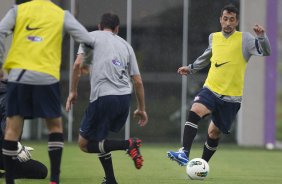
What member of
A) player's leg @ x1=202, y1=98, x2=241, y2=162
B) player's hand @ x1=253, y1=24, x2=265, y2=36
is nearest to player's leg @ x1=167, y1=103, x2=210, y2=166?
player's leg @ x1=202, y1=98, x2=241, y2=162

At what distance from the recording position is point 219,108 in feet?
31.4

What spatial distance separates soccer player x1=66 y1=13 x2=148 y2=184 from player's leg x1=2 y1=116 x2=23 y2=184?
96 centimetres

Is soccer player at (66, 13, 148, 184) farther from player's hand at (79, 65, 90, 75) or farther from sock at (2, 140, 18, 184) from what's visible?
sock at (2, 140, 18, 184)

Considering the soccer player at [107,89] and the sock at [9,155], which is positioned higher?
the soccer player at [107,89]

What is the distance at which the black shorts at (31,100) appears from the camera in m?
7.22

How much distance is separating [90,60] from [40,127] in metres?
10.5

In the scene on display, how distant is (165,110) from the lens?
18.3 meters

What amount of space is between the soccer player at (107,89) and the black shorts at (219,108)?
4.66 ft

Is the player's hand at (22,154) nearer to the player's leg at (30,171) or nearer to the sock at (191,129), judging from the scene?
the player's leg at (30,171)

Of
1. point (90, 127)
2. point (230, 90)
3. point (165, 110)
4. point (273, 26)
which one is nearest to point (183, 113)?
point (165, 110)

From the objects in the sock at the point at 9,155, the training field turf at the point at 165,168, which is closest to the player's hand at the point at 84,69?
the sock at the point at 9,155

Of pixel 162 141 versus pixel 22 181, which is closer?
pixel 22 181

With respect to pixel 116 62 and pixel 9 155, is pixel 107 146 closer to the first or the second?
pixel 116 62

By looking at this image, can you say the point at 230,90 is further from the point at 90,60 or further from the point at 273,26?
the point at 273,26
